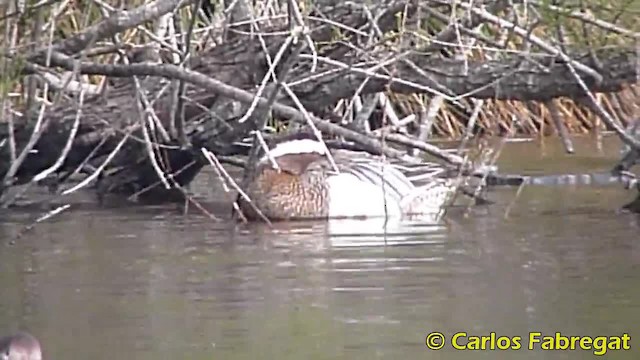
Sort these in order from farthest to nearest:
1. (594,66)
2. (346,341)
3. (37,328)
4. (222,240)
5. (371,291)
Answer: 1. (594,66)
2. (222,240)
3. (371,291)
4. (37,328)
5. (346,341)

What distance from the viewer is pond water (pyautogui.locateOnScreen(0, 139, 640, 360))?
4.94 metres

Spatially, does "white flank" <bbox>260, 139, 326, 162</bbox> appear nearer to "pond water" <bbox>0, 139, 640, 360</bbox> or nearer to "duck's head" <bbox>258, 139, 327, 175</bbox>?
"duck's head" <bbox>258, 139, 327, 175</bbox>

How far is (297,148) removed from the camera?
8531 mm

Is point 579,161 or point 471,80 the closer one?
point 471,80

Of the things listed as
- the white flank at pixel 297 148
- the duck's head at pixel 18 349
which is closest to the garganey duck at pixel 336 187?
the white flank at pixel 297 148

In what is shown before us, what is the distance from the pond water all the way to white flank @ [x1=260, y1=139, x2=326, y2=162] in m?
0.52

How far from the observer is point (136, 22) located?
6.65 metres

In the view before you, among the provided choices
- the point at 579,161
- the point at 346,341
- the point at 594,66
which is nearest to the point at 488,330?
the point at 346,341

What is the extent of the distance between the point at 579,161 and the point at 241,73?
3216mm

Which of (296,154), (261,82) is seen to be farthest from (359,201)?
(261,82)

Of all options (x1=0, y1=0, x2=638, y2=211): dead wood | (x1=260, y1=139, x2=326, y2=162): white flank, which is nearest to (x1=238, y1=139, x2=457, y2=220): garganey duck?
(x1=260, y1=139, x2=326, y2=162): white flank

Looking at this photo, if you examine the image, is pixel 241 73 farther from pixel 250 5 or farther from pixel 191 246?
pixel 191 246

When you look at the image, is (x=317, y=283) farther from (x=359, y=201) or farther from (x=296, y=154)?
(x=296, y=154)

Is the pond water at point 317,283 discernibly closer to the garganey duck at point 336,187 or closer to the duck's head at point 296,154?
the garganey duck at point 336,187
